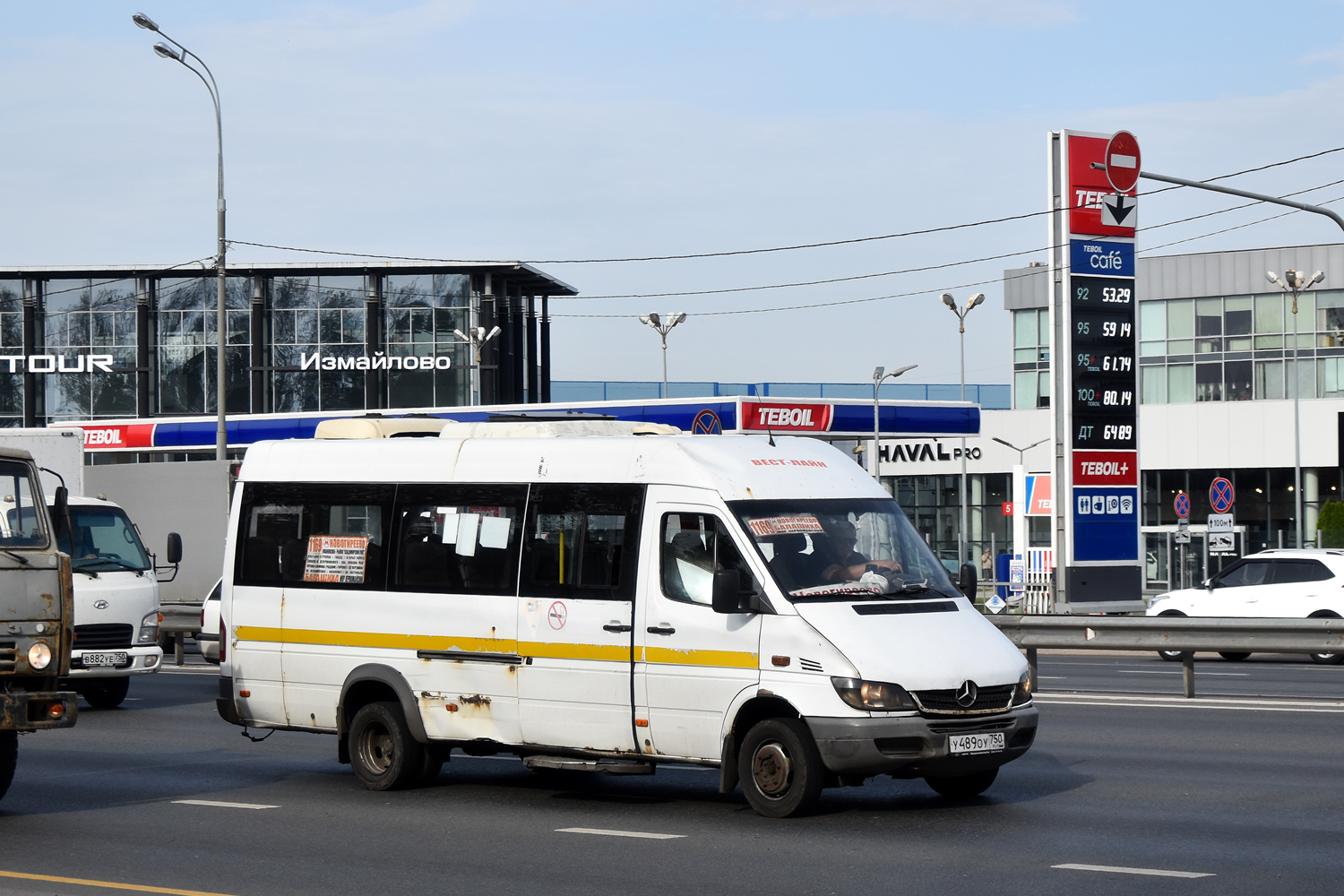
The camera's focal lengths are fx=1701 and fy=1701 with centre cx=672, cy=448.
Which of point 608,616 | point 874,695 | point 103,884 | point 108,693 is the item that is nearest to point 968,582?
point 874,695

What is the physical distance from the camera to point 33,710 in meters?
10.2

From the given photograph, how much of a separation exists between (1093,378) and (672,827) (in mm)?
25379

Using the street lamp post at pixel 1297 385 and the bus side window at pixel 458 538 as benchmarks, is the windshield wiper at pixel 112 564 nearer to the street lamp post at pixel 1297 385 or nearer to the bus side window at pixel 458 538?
the bus side window at pixel 458 538

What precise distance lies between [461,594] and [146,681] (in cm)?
1219

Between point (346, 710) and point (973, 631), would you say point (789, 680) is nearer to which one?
point (973, 631)

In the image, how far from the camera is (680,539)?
10.7m

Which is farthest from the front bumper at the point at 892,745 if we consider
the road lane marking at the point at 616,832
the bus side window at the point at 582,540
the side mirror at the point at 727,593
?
the bus side window at the point at 582,540

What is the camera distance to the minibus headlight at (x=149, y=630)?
1839cm

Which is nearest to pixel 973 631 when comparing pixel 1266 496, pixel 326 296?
pixel 1266 496

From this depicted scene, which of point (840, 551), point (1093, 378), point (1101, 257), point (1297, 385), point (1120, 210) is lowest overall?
point (840, 551)

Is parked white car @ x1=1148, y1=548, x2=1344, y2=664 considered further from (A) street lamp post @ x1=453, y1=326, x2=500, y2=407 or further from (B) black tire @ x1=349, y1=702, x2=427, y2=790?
(A) street lamp post @ x1=453, y1=326, x2=500, y2=407

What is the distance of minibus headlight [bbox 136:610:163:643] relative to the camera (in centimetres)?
1839

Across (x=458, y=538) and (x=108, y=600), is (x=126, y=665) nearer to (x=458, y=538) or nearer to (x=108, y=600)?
(x=108, y=600)

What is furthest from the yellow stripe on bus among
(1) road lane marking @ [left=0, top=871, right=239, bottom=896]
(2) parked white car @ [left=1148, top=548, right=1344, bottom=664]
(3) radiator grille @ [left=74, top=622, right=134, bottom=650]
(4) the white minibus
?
(2) parked white car @ [left=1148, top=548, right=1344, bottom=664]
